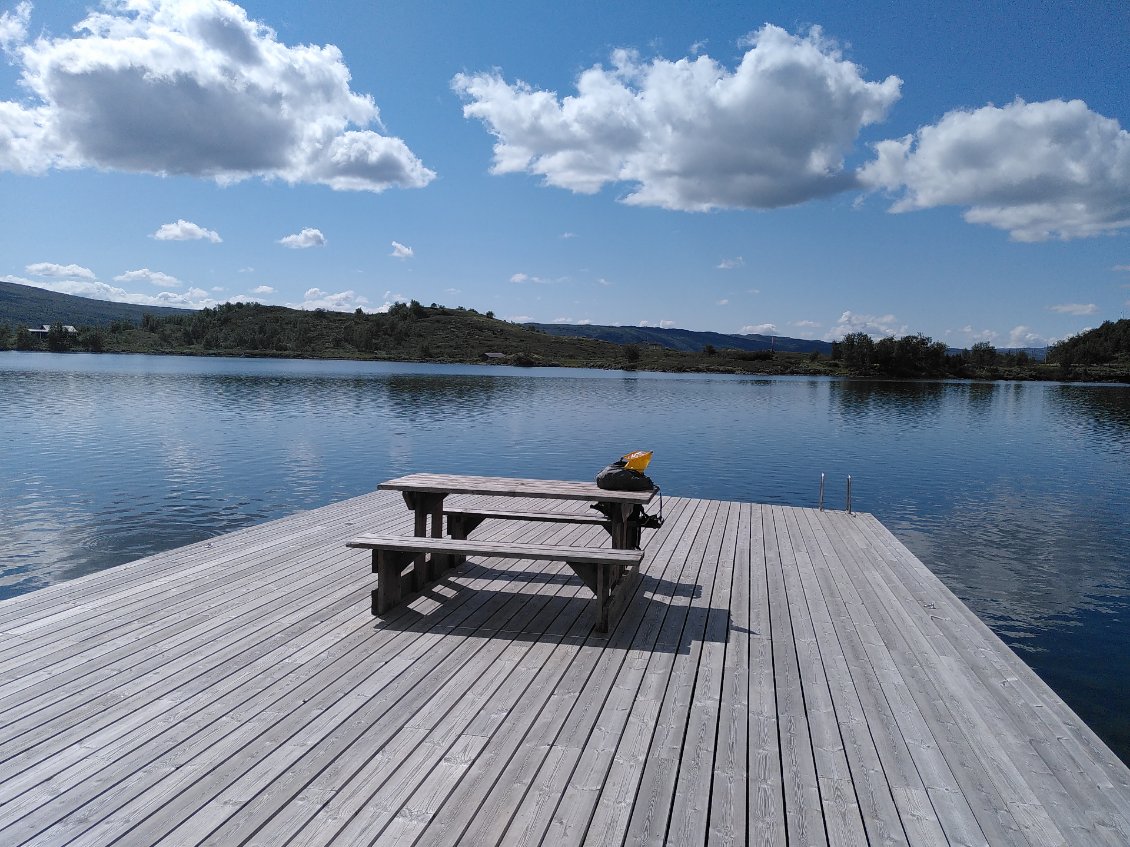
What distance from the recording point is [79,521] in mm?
11578

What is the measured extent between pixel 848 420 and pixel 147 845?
112 ft

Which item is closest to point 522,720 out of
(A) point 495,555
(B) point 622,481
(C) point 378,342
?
(A) point 495,555

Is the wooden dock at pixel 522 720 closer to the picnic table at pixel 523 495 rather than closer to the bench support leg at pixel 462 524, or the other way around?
the bench support leg at pixel 462 524

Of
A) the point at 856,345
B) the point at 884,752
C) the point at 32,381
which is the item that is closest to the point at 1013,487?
the point at 884,752

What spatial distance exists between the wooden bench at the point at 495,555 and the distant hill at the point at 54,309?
542 ft

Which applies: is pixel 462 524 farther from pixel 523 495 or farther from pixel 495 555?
pixel 495 555

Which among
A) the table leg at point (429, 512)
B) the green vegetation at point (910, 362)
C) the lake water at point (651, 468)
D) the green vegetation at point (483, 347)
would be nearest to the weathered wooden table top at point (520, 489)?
the table leg at point (429, 512)

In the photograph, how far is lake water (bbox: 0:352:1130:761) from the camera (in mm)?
9203

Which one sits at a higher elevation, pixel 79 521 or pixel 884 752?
pixel 884 752

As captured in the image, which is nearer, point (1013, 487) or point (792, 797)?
point (792, 797)

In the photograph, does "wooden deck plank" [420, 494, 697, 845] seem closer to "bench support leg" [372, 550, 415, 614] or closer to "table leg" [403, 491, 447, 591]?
"bench support leg" [372, 550, 415, 614]

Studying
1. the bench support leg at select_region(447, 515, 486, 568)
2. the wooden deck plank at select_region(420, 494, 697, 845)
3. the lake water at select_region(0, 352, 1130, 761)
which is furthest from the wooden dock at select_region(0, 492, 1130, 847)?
the lake water at select_region(0, 352, 1130, 761)

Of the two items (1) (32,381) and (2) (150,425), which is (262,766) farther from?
(1) (32,381)

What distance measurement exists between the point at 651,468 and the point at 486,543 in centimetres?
1441
